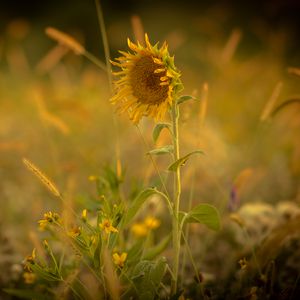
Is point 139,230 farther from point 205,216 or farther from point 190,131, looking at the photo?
point 190,131

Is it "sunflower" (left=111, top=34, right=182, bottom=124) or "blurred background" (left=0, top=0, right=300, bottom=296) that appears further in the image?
"blurred background" (left=0, top=0, right=300, bottom=296)

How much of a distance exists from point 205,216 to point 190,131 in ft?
5.20

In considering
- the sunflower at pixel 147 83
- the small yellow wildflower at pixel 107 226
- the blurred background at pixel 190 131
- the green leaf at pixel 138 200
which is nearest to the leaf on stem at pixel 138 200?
the green leaf at pixel 138 200

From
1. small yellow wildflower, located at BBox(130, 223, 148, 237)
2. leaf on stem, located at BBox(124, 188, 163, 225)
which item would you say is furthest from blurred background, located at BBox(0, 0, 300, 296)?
leaf on stem, located at BBox(124, 188, 163, 225)

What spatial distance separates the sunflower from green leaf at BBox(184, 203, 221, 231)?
1.00ft

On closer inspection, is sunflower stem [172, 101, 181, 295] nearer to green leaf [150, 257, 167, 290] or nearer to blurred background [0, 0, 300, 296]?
green leaf [150, 257, 167, 290]

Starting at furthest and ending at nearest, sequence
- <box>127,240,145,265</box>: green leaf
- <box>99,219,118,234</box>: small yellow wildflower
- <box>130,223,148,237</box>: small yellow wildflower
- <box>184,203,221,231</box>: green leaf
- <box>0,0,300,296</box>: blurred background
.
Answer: <box>0,0,300,296</box>: blurred background → <box>130,223,148,237</box>: small yellow wildflower → <box>127,240,145,265</box>: green leaf → <box>184,203,221,231</box>: green leaf → <box>99,219,118,234</box>: small yellow wildflower

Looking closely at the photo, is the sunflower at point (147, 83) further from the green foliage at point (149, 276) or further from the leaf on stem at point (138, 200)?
the green foliage at point (149, 276)

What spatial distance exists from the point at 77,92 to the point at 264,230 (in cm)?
225

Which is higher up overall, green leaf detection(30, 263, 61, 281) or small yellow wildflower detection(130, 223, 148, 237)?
small yellow wildflower detection(130, 223, 148, 237)

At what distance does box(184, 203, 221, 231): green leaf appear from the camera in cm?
142

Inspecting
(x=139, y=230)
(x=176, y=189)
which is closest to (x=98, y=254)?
(x=176, y=189)

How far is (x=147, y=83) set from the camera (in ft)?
4.65

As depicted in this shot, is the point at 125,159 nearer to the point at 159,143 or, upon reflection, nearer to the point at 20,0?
the point at 159,143
